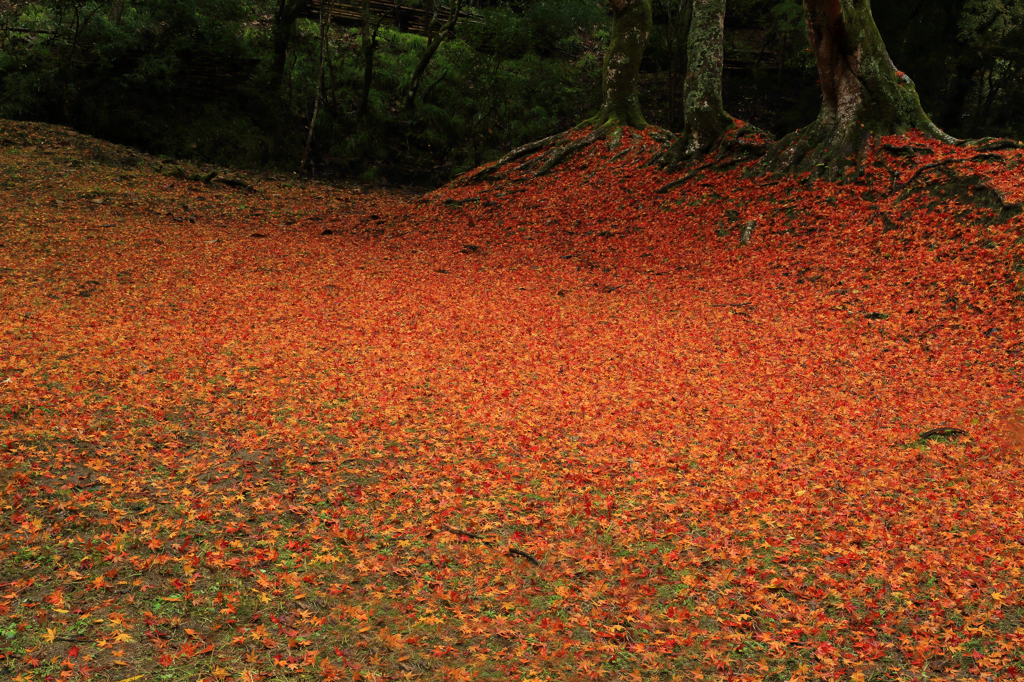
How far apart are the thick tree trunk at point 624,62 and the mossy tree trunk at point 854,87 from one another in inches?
178

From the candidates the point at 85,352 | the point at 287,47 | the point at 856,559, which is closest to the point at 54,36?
the point at 287,47

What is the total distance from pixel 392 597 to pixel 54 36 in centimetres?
1922

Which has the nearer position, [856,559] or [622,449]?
[856,559]

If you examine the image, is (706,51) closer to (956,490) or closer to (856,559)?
(956,490)

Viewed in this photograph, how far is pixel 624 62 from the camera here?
17.3m

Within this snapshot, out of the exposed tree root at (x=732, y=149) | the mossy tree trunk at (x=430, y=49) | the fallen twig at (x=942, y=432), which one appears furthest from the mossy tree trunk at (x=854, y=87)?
the mossy tree trunk at (x=430, y=49)

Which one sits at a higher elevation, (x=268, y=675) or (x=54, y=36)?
(x=54, y=36)

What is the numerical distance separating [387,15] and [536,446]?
22.9m

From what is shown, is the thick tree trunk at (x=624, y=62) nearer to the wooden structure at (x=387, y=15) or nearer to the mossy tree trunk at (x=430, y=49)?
the mossy tree trunk at (x=430, y=49)

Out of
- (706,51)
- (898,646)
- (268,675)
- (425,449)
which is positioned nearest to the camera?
(268,675)

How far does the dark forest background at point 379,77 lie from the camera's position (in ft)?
61.6

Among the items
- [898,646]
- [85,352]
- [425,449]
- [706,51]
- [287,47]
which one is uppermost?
[706,51]

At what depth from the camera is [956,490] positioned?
6102 millimetres

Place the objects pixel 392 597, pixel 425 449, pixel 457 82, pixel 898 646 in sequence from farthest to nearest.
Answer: pixel 457 82 < pixel 425 449 < pixel 392 597 < pixel 898 646
